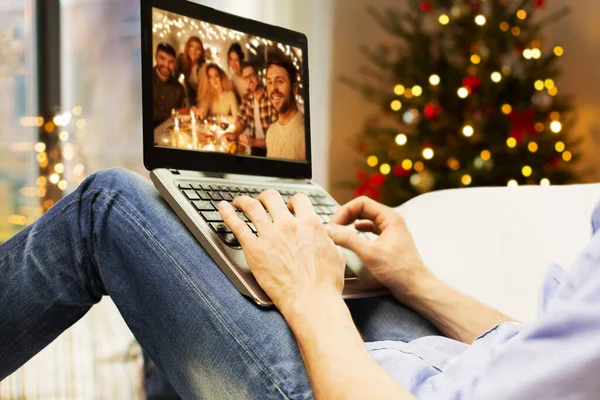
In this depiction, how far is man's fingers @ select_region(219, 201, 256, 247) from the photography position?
78 centimetres

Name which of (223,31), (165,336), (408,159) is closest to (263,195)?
(165,336)

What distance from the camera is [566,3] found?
141 inches

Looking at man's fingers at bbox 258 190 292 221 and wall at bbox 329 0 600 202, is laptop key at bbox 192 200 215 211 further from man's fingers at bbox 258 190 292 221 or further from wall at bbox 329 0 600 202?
wall at bbox 329 0 600 202

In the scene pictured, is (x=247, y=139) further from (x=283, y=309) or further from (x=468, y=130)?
(x=468, y=130)

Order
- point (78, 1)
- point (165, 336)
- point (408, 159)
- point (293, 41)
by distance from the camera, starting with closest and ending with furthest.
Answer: point (165, 336) → point (293, 41) → point (408, 159) → point (78, 1)

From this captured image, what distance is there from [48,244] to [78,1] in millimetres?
2789

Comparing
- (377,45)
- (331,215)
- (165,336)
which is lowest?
(165,336)

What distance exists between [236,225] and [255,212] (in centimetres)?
3

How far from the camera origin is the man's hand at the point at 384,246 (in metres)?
0.94

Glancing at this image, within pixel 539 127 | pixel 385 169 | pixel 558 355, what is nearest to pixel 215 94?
pixel 558 355

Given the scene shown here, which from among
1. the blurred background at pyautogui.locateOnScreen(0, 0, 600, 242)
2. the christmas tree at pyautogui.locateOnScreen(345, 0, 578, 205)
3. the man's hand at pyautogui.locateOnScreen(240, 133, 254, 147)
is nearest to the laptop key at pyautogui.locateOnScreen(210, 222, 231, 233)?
the man's hand at pyautogui.locateOnScreen(240, 133, 254, 147)

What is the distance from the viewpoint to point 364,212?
3.32 ft

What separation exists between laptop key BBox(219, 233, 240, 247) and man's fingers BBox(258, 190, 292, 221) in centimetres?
5

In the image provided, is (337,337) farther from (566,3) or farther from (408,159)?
(566,3)
